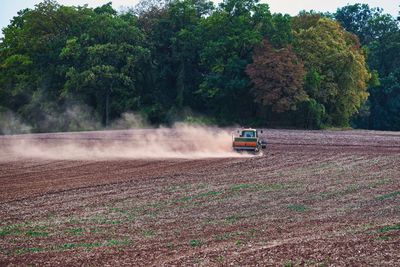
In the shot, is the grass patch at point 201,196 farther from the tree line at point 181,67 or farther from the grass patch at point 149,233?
the tree line at point 181,67

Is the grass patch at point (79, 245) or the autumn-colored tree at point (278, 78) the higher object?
the autumn-colored tree at point (278, 78)

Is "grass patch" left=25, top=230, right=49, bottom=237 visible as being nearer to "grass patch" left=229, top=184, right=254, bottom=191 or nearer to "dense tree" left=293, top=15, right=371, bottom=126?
"grass patch" left=229, top=184, right=254, bottom=191

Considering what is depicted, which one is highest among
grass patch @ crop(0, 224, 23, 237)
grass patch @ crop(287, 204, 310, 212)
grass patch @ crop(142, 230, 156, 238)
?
grass patch @ crop(287, 204, 310, 212)

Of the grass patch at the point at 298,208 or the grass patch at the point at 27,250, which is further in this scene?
the grass patch at the point at 298,208

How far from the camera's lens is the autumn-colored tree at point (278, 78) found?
84.2 m

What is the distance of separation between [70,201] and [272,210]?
7.70 meters

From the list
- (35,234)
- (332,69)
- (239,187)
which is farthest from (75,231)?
(332,69)

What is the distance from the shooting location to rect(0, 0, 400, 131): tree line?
85.4 m

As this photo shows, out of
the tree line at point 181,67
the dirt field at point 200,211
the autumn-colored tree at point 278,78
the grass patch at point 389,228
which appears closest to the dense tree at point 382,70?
the tree line at point 181,67

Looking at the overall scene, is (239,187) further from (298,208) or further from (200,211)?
(200,211)

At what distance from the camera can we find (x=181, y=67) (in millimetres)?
94438

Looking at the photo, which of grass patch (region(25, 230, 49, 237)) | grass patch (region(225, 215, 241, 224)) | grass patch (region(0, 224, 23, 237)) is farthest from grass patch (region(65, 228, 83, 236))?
grass patch (region(225, 215, 241, 224))

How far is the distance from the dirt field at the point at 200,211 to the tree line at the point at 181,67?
4524 centimetres

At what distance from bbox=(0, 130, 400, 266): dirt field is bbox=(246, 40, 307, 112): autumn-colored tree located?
43.8 m
